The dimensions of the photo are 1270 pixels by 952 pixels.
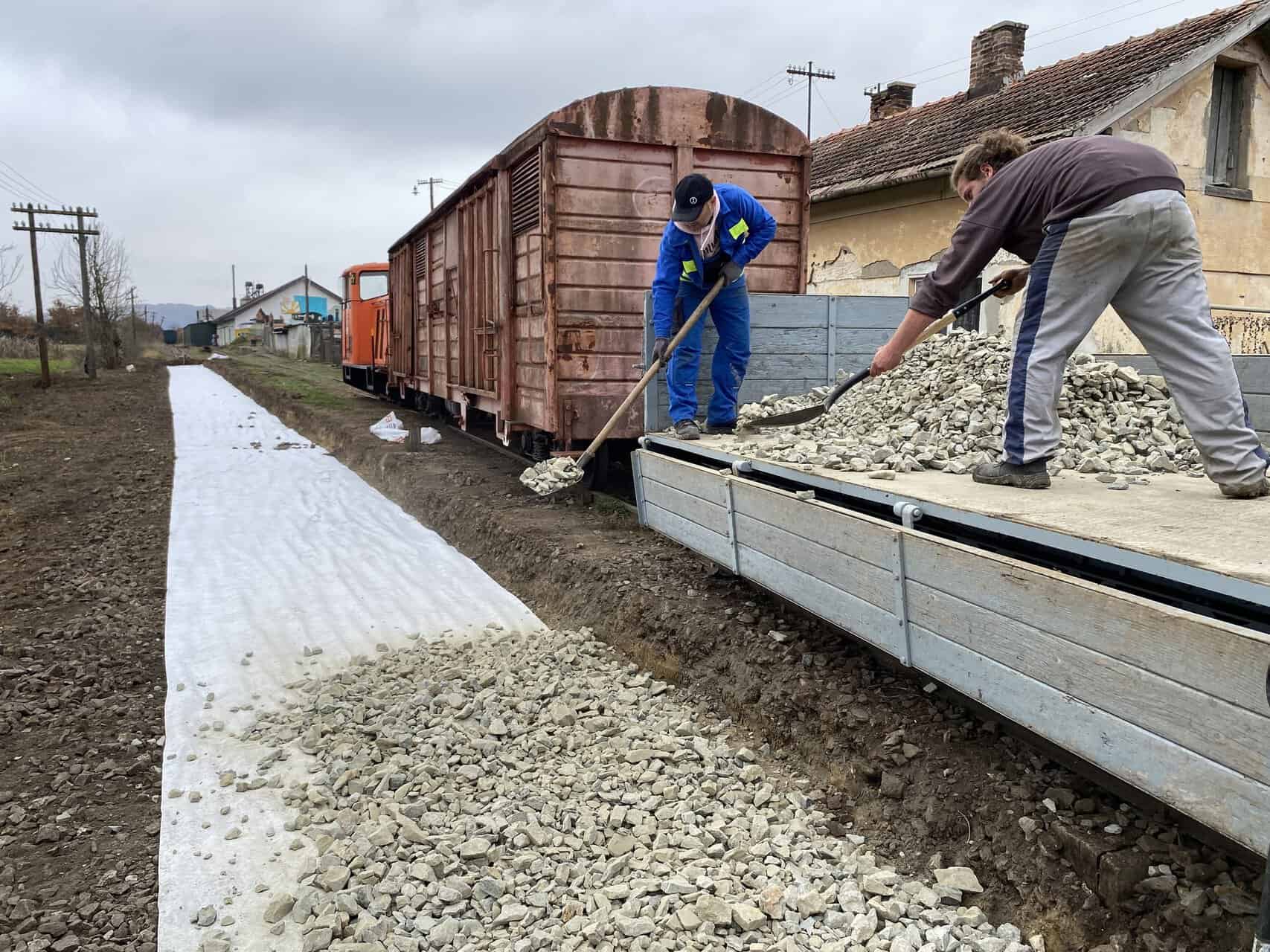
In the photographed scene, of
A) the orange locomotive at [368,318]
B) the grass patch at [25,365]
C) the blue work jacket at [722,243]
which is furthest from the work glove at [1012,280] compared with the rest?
the grass patch at [25,365]

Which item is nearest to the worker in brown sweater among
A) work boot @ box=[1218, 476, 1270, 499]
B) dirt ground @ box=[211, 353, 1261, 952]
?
work boot @ box=[1218, 476, 1270, 499]

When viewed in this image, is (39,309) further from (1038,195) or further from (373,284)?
(1038,195)

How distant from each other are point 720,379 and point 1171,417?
2326 mm

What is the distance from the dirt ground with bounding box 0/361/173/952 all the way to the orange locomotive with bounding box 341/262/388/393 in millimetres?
7876

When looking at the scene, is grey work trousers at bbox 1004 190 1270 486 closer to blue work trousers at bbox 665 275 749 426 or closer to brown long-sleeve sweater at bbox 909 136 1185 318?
brown long-sleeve sweater at bbox 909 136 1185 318

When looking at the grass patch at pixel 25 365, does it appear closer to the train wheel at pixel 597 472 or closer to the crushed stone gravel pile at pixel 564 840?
the train wheel at pixel 597 472

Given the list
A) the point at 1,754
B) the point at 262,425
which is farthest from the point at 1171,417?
the point at 262,425

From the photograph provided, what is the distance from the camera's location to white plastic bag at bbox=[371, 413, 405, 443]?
12.8m

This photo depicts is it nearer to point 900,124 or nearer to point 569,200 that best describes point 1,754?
point 569,200

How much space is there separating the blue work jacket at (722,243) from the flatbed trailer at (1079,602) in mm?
1972

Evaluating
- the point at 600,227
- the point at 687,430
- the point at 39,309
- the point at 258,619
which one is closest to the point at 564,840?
the point at 687,430

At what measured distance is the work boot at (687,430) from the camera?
5090 millimetres

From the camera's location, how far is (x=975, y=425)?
4.06 metres

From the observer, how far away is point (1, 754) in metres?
3.79
